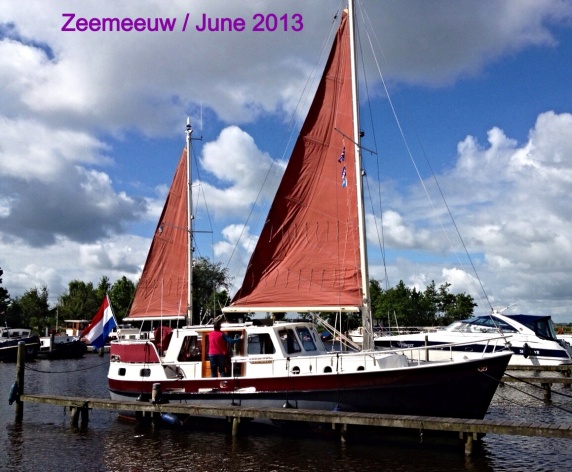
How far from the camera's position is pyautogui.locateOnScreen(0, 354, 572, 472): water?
57.1 ft

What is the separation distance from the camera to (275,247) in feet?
75.0

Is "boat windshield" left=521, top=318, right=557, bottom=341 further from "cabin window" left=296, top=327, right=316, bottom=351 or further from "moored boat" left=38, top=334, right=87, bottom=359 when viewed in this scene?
"moored boat" left=38, top=334, right=87, bottom=359

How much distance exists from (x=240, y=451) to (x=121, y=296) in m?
79.4

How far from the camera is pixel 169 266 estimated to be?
3378 centimetres

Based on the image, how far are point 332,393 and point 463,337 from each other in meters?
22.9

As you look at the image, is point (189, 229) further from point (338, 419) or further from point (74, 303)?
point (74, 303)

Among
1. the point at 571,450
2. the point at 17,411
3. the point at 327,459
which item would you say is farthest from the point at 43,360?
the point at 571,450

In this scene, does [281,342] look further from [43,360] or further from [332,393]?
[43,360]

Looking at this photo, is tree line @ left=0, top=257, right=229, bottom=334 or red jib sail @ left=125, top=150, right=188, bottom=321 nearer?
red jib sail @ left=125, top=150, right=188, bottom=321

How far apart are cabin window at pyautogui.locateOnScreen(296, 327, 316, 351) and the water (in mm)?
3180

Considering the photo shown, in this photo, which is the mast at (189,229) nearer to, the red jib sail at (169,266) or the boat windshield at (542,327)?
the red jib sail at (169,266)

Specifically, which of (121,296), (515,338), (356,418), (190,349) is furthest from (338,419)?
(121,296)

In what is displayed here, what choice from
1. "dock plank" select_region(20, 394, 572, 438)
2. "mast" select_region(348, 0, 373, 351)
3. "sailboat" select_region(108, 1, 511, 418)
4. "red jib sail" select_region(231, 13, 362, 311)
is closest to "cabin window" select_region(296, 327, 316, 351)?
"sailboat" select_region(108, 1, 511, 418)

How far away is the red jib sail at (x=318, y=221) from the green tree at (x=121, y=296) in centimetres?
7404
